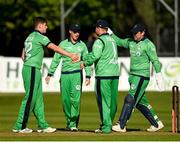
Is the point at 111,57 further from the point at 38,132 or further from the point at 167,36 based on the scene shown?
the point at 167,36

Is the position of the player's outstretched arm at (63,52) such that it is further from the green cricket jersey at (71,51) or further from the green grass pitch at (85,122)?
the green grass pitch at (85,122)

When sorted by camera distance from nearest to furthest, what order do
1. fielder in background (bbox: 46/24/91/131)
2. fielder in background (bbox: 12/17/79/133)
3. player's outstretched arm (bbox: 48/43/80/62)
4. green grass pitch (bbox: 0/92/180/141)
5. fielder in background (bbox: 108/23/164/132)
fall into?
1. green grass pitch (bbox: 0/92/180/141)
2. player's outstretched arm (bbox: 48/43/80/62)
3. fielder in background (bbox: 12/17/79/133)
4. fielder in background (bbox: 108/23/164/132)
5. fielder in background (bbox: 46/24/91/131)

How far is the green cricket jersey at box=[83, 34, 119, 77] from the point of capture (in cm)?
1936

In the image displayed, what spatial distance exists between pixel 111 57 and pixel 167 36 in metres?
41.0

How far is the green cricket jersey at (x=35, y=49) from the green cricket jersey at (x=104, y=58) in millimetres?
963

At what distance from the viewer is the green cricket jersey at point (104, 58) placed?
19359 mm

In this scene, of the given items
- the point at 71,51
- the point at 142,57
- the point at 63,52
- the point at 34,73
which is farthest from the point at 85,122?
the point at 63,52

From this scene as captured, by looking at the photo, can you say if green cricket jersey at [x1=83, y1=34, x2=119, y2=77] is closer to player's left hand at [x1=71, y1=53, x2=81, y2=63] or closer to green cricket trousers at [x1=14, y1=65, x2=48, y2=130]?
player's left hand at [x1=71, y1=53, x2=81, y2=63]

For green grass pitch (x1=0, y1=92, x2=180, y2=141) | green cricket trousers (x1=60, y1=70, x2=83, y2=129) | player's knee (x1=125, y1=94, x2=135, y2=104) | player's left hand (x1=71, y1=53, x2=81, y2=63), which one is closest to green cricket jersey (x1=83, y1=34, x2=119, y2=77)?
player's left hand (x1=71, y1=53, x2=81, y2=63)

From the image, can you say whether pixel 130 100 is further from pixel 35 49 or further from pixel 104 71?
pixel 35 49

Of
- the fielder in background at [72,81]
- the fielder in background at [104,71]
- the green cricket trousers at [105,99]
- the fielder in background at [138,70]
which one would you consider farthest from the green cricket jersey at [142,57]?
the fielder in background at [72,81]

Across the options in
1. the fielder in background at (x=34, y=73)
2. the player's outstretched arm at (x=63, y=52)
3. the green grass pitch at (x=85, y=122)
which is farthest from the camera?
the fielder in background at (x=34, y=73)

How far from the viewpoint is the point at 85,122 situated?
2356 cm

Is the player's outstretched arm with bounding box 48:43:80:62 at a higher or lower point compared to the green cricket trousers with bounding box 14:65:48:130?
higher
